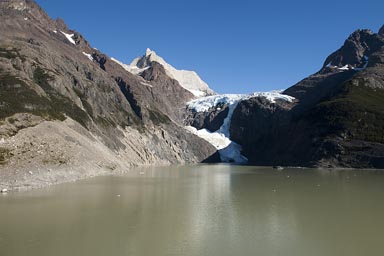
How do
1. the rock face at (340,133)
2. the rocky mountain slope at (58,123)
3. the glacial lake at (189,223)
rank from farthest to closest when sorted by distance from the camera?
the rock face at (340,133)
the rocky mountain slope at (58,123)
the glacial lake at (189,223)

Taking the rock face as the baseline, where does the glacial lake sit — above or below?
below

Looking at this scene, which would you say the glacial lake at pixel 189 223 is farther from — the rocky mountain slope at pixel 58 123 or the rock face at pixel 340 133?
the rock face at pixel 340 133

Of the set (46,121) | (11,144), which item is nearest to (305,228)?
(11,144)

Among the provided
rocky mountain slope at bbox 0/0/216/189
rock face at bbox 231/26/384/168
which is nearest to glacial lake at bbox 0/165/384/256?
rocky mountain slope at bbox 0/0/216/189

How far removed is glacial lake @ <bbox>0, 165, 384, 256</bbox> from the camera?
32812mm

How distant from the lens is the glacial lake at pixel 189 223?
32.8 metres

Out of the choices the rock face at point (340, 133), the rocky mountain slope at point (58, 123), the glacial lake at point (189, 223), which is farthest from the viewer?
the rock face at point (340, 133)

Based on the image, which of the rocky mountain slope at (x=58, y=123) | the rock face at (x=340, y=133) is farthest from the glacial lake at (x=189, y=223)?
the rock face at (x=340, y=133)

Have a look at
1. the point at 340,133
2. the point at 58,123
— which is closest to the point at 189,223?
the point at 58,123

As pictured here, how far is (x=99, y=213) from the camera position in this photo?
48219 millimetres

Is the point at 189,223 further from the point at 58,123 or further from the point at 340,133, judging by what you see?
the point at 340,133

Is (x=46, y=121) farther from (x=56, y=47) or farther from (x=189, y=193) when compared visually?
(x=56, y=47)

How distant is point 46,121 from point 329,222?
79.4m

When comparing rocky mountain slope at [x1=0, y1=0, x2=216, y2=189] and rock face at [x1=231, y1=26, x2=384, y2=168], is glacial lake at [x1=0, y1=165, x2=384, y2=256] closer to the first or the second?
rocky mountain slope at [x1=0, y1=0, x2=216, y2=189]
